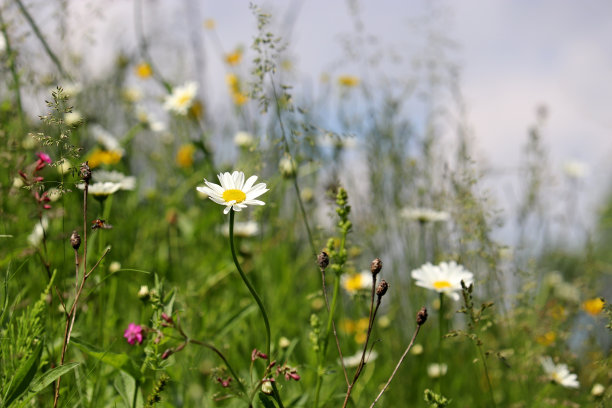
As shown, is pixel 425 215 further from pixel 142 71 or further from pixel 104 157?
pixel 142 71

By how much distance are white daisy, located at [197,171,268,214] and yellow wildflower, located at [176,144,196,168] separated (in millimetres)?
2054

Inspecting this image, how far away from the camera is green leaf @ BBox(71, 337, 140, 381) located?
0.86 meters

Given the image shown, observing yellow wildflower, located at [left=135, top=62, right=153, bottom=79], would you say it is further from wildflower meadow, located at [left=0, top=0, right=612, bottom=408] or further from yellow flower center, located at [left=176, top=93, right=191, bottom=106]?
yellow flower center, located at [left=176, top=93, right=191, bottom=106]

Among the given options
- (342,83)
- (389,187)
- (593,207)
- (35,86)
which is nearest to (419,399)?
(389,187)

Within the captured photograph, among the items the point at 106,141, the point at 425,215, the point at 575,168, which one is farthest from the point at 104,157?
the point at 575,168

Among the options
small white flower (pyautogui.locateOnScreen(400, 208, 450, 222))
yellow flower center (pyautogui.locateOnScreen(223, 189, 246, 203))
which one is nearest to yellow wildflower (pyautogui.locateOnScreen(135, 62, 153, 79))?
small white flower (pyautogui.locateOnScreen(400, 208, 450, 222))

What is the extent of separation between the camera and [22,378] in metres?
0.84

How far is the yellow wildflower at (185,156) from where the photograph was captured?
9.55 feet

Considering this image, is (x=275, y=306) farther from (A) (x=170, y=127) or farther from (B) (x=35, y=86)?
(A) (x=170, y=127)

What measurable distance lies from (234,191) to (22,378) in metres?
0.40

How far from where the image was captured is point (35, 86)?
1.47 metres

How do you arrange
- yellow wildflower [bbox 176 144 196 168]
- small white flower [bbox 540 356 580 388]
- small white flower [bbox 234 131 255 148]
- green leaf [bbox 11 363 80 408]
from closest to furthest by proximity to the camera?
green leaf [bbox 11 363 80 408], small white flower [bbox 540 356 580 388], small white flower [bbox 234 131 255 148], yellow wildflower [bbox 176 144 196 168]

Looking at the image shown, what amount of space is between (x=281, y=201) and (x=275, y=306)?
791 mm

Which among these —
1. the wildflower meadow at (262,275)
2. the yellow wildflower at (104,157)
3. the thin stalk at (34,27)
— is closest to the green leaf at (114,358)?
the wildflower meadow at (262,275)
